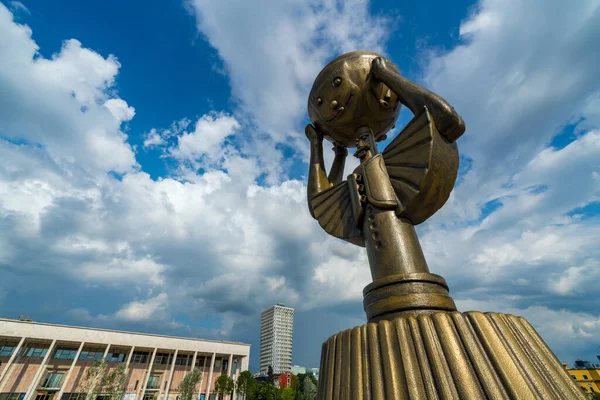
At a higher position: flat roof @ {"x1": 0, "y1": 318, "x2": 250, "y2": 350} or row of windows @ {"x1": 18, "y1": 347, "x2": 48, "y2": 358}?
flat roof @ {"x1": 0, "y1": 318, "x2": 250, "y2": 350}

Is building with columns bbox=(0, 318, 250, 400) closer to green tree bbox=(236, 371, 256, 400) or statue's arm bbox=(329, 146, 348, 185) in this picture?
green tree bbox=(236, 371, 256, 400)

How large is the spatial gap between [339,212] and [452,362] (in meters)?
2.05

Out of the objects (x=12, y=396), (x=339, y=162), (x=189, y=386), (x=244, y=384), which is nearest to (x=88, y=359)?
(x=12, y=396)

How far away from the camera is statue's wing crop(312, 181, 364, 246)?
3369 mm

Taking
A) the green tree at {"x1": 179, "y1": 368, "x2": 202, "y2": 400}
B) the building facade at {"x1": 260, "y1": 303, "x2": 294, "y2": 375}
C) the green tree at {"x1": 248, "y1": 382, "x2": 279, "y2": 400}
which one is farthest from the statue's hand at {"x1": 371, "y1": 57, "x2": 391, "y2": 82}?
the building facade at {"x1": 260, "y1": 303, "x2": 294, "y2": 375}

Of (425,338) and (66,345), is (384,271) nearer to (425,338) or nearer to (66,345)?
(425,338)

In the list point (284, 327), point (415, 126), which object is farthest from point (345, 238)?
point (284, 327)

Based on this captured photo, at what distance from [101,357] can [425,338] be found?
4397 centimetres

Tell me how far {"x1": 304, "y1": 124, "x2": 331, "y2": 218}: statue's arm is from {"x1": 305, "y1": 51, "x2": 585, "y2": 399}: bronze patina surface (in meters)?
0.02

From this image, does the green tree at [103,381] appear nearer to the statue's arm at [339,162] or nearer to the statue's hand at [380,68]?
the statue's arm at [339,162]

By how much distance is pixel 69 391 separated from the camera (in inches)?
1234

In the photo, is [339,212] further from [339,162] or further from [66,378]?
[66,378]

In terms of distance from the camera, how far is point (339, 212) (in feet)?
11.8

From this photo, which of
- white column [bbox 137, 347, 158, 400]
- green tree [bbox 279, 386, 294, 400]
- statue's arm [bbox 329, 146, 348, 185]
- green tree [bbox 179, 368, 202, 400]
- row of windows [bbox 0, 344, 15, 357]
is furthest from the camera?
green tree [bbox 279, 386, 294, 400]
